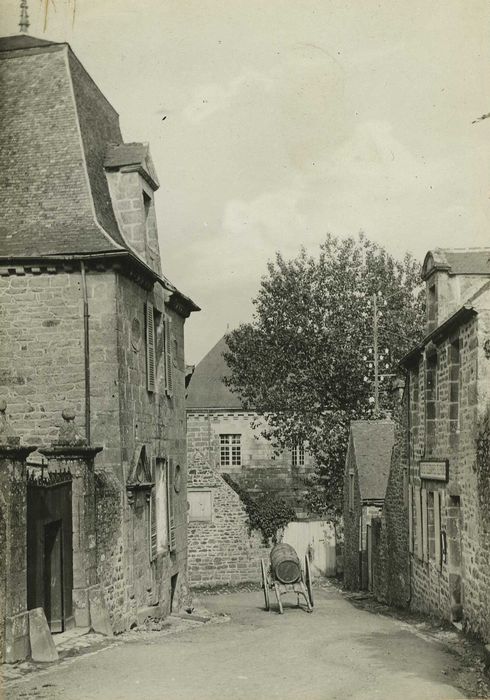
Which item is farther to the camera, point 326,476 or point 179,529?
point 326,476

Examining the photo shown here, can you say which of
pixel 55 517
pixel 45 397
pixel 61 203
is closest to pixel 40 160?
pixel 61 203

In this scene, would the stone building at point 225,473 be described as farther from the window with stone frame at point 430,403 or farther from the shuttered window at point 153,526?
the window with stone frame at point 430,403

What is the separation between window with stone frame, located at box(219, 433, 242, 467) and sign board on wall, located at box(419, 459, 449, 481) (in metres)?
21.4

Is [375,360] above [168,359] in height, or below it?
above

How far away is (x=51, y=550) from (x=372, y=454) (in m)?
15.8

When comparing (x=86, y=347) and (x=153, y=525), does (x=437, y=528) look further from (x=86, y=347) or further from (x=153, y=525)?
(x=86, y=347)

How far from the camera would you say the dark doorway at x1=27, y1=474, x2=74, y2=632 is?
435 inches

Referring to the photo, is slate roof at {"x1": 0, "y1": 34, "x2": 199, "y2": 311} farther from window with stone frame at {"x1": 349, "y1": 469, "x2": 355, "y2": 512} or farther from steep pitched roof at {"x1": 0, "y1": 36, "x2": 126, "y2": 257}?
window with stone frame at {"x1": 349, "y1": 469, "x2": 355, "y2": 512}

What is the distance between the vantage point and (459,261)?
50.8ft

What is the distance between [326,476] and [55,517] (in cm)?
2217

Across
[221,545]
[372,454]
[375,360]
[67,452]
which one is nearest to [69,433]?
[67,452]

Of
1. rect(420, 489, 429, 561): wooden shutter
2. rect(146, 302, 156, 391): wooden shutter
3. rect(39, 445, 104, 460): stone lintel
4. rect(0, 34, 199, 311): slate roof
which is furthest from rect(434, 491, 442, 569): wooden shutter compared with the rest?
rect(0, 34, 199, 311): slate roof

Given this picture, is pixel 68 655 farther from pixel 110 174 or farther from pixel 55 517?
pixel 110 174

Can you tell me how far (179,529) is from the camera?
64.6 ft
